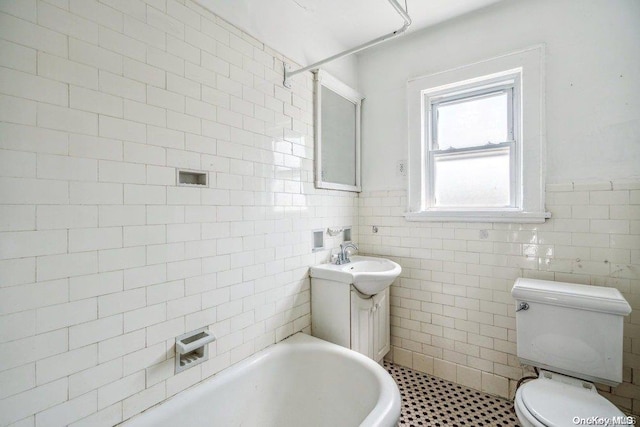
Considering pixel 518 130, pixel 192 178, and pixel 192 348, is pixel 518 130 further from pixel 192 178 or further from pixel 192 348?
pixel 192 348

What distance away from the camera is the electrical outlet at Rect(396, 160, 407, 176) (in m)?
2.44

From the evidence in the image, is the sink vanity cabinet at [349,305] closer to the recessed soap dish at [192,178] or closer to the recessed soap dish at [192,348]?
the recessed soap dish at [192,348]

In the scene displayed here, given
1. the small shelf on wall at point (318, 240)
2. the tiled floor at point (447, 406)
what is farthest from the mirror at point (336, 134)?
the tiled floor at point (447, 406)

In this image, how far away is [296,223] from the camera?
2014 mm

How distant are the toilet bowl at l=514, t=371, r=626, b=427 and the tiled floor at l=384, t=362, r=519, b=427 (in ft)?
1.64

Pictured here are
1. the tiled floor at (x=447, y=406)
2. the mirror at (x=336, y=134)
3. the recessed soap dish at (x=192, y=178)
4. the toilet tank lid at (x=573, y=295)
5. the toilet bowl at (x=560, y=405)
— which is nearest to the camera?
the toilet bowl at (x=560, y=405)

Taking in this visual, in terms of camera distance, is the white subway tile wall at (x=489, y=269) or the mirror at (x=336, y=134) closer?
the white subway tile wall at (x=489, y=269)

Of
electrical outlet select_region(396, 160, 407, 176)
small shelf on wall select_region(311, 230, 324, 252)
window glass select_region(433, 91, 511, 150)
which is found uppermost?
window glass select_region(433, 91, 511, 150)

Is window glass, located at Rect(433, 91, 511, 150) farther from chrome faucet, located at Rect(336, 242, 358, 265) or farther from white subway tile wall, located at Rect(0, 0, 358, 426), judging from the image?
white subway tile wall, located at Rect(0, 0, 358, 426)

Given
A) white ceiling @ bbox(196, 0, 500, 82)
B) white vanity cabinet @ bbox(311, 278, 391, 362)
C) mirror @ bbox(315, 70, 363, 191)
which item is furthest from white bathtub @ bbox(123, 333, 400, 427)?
Answer: white ceiling @ bbox(196, 0, 500, 82)

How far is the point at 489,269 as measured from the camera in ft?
6.80

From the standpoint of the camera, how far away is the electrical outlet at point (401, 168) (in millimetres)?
2436

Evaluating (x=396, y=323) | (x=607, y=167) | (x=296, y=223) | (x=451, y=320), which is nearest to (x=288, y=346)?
(x=296, y=223)

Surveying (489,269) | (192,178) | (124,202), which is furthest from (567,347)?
(124,202)
